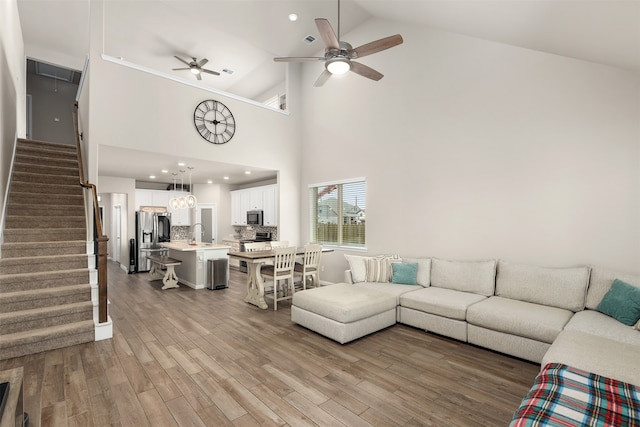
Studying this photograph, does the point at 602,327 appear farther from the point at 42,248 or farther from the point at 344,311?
the point at 42,248

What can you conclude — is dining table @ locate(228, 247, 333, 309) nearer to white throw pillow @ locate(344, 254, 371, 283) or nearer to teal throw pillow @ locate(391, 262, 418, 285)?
white throw pillow @ locate(344, 254, 371, 283)

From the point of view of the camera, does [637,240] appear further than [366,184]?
No

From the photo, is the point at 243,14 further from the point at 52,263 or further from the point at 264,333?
the point at 264,333

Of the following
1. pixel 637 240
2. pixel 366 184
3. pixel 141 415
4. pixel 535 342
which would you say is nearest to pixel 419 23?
pixel 366 184

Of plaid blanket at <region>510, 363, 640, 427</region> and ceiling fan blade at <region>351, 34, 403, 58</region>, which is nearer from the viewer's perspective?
plaid blanket at <region>510, 363, 640, 427</region>

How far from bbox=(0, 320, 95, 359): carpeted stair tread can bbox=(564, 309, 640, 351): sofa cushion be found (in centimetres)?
498

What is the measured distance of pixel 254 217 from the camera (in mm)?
8148

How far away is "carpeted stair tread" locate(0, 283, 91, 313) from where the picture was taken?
132 inches

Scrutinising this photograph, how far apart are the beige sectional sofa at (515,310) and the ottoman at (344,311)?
0.05ft

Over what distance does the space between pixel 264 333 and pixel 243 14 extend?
538 cm

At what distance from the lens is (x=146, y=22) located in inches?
226

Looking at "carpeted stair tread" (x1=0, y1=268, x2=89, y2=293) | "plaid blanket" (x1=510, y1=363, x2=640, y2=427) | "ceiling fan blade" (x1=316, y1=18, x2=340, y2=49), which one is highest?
"ceiling fan blade" (x1=316, y1=18, x2=340, y2=49)

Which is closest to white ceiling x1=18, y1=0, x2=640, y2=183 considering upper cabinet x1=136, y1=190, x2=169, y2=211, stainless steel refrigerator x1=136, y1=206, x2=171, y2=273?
stainless steel refrigerator x1=136, y1=206, x2=171, y2=273

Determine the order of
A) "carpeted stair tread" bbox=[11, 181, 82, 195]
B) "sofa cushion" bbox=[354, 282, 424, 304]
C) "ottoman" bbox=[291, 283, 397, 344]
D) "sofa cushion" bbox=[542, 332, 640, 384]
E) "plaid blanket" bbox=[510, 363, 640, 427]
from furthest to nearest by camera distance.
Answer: "carpeted stair tread" bbox=[11, 181, 82, 195] < "sofa cushion" bbox=[354, 282, 424, 304] < "ottoman" bbox=[291, 283, 397, 344] < "sofa cushion" bbox=[542, 332, 640, 384] < "plaid blanket" bbox=[510, 363, 640, 427]
